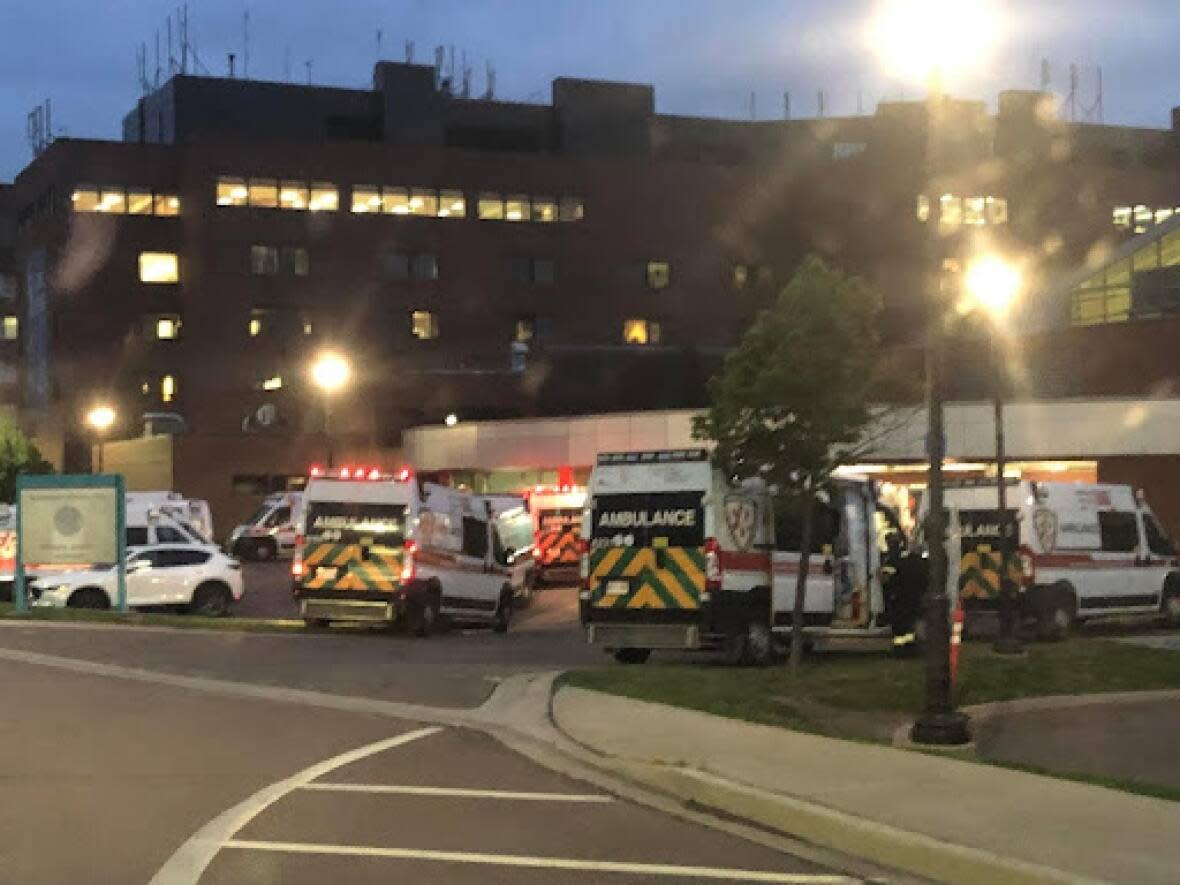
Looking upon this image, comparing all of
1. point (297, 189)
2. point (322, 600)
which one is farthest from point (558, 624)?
point (297, 189)

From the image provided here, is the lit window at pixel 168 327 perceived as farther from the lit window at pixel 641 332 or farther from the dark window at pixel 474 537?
the dark window at pixel 474 537

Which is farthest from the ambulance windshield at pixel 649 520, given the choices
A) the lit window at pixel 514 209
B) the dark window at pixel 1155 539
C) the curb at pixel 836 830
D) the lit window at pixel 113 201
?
the lit window at pixel 113 201

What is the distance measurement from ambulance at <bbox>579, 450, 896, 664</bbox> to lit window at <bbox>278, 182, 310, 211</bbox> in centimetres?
5668

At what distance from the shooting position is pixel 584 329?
79.8 meters

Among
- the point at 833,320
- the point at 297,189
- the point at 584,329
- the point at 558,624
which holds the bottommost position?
the point at 558,624

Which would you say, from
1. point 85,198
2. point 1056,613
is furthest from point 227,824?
point 85,198

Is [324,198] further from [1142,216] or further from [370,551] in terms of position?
[370,551]

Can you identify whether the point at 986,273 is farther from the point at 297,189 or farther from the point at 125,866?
the point at 297,189

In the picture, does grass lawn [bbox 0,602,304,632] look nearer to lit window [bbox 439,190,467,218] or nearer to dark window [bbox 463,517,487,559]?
dark window [bbox 463,517,487,559]

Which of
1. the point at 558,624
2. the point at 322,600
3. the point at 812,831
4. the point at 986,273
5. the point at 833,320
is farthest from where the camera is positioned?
the point at 558,624

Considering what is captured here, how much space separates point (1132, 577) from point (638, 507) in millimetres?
10907

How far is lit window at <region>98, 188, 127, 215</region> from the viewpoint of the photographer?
7825cm

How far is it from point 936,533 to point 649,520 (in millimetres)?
7571

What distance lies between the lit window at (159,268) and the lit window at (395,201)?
33.5 ft
